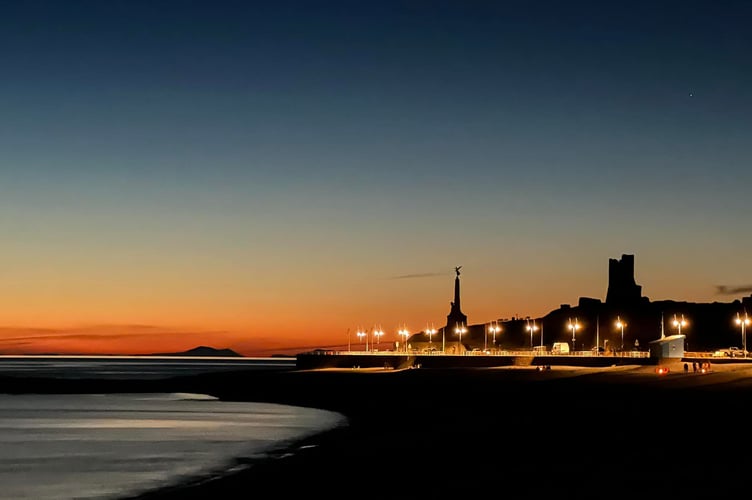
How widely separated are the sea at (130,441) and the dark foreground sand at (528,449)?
2512 mm

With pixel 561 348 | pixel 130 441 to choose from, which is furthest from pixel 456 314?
pixel 130 441

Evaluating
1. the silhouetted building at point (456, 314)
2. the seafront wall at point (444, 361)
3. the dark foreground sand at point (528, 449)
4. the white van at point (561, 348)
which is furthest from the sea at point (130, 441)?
the silhouetted building at point (456, 314)

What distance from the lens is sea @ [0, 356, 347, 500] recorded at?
33.2 meters

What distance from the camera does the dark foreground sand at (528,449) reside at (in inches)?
966

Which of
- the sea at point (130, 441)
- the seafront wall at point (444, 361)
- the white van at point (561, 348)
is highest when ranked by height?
the white van at point (561, 348)

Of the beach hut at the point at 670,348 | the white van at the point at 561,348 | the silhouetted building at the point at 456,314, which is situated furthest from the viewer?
the silhouetted building at the point at 456,314

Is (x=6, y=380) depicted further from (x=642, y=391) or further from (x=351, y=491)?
(x=351, y=491)

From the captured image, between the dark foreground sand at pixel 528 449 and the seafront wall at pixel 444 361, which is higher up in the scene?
the seafront wall at pixel 444 361

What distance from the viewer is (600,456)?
1182 inches

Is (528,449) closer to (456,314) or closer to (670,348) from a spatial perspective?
(670,348)

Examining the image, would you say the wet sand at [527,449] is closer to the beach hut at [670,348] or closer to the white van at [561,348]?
the beach hut at [670,348]

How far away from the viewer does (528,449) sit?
32656 mm

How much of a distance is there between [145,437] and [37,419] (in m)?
17.7

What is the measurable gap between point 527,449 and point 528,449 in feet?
0.11
